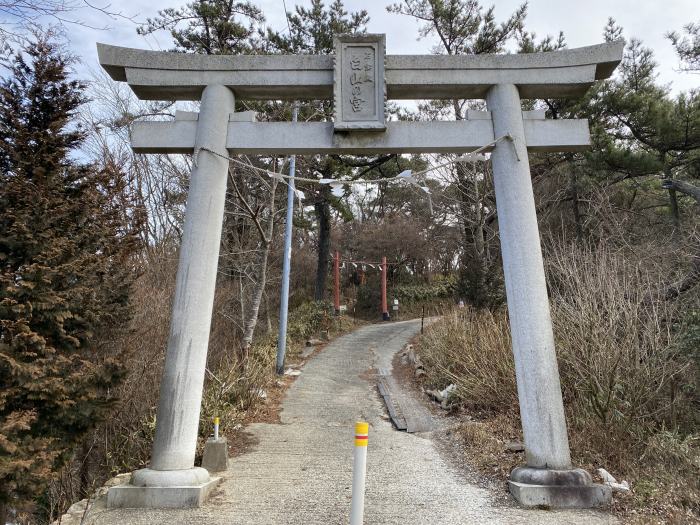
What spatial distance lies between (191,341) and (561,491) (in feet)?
12.3

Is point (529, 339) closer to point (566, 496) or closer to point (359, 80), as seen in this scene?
point (566, 496)

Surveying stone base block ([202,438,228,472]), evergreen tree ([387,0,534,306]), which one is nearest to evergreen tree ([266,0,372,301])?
evergreen tree ([387,0,534,306])

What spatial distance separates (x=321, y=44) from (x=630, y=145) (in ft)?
28.6

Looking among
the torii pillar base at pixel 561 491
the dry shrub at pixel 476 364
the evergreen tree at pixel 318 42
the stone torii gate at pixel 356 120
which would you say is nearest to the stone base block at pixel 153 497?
the stone torii gate at pixel 356 120

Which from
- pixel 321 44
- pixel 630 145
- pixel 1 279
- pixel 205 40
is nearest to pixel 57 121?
pixel 1 279

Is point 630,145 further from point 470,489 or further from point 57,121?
point 57,121

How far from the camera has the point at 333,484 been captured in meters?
4.94

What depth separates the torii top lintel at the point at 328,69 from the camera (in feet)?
16.6

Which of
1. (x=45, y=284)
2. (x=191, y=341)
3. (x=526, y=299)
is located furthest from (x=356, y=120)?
(x=45, y=284)

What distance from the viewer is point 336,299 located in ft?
68.5

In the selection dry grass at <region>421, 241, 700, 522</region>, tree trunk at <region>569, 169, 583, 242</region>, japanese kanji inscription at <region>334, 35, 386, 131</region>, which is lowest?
dry grass at <region>421, 241, 700, 522</region>

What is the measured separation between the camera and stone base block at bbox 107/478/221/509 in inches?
163

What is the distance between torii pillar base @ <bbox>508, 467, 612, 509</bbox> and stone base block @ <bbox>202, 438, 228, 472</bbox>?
3.26 meters

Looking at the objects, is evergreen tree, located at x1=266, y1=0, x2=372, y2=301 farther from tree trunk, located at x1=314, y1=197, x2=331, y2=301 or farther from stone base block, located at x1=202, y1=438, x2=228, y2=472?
stone base block, located at x1=202, y1=438, x2=228, y2=472
